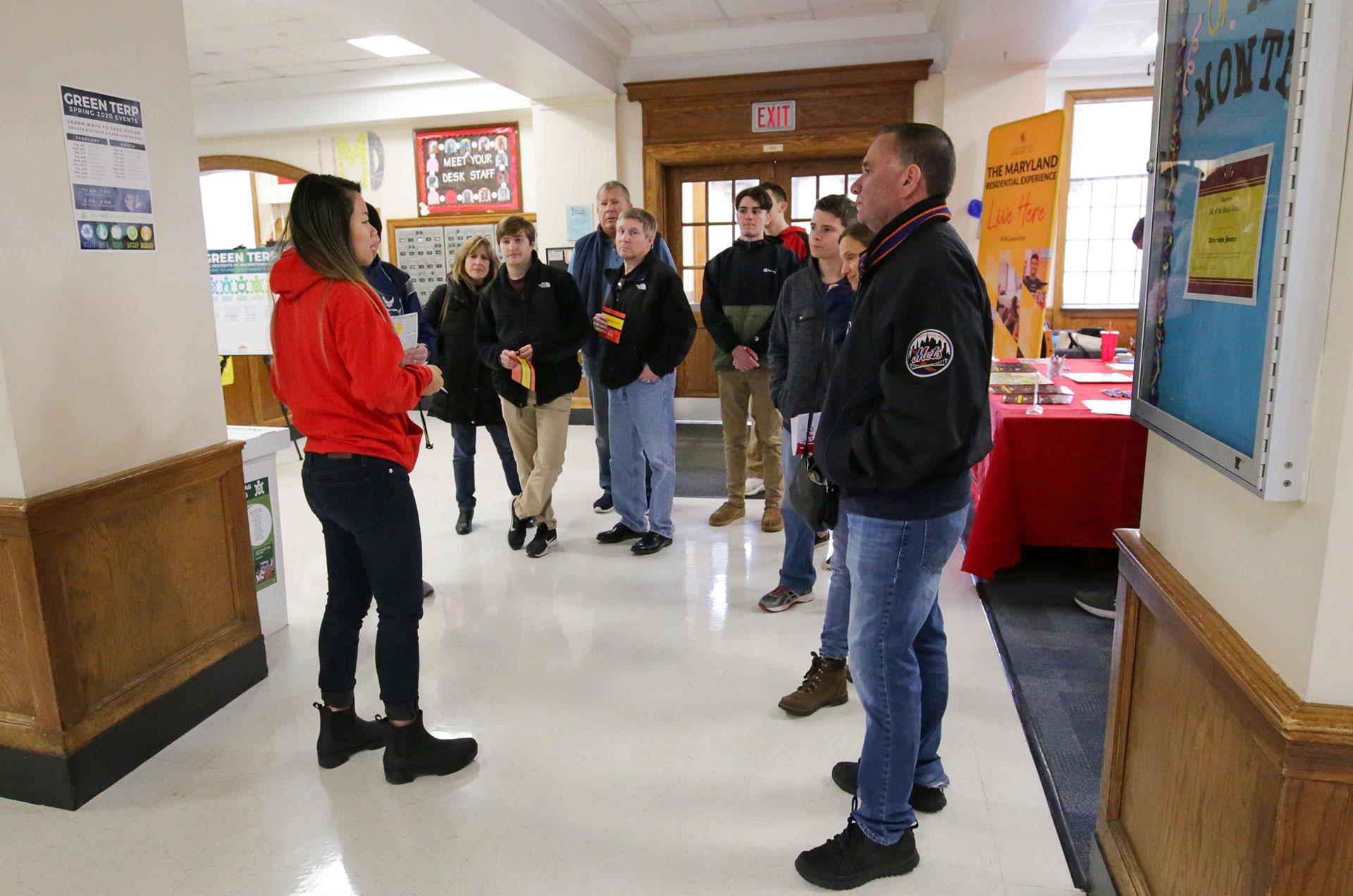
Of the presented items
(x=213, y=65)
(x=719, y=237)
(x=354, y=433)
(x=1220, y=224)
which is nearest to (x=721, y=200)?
(x=719, y=237)

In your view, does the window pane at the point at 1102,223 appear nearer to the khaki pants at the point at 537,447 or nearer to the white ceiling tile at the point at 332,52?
Result: the khaki pants at the point at 537,447

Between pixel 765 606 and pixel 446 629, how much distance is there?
3.90 feet

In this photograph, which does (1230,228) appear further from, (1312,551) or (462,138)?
(462,138)

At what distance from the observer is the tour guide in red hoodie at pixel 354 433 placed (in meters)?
2.00

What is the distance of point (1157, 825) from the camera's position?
1472 mm

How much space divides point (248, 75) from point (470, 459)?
5243 millimetres

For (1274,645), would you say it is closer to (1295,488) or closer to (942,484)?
(1295,488)

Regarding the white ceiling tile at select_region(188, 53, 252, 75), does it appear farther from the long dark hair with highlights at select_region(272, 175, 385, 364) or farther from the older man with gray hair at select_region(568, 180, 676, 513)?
the long dark hair with highlights at select_region(272, 175, 385, 364)

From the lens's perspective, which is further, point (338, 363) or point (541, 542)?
point (541, 542)

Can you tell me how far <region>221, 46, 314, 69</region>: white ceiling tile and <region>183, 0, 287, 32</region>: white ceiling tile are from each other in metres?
0.65

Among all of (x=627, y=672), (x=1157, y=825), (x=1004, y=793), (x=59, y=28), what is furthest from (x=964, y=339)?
(x=59, y=28)

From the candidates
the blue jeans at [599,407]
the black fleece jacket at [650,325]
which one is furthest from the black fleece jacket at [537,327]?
the blue jeans at [599,407]

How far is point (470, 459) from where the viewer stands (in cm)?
430

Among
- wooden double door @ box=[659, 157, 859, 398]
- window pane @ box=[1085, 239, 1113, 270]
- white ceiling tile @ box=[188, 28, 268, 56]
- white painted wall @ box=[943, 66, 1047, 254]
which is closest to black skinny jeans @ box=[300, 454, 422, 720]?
wooden double door @ box=[659, 157, 859, 398]
